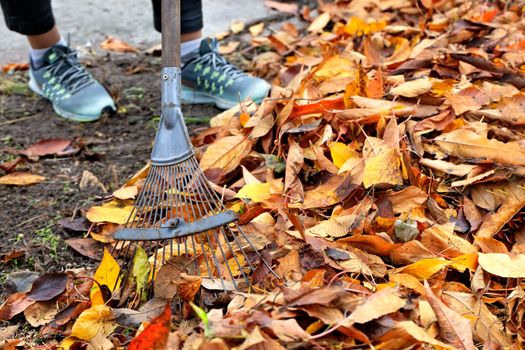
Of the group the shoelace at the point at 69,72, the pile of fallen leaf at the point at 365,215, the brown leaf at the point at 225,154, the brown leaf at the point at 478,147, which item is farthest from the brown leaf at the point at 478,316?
the shoelace at the point at 69,72

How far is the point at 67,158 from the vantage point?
2.21 meters

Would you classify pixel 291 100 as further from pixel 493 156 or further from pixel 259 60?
pixel 259 60

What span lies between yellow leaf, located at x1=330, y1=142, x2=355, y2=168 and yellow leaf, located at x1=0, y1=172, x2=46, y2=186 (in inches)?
37.6

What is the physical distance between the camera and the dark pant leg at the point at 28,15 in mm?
2330

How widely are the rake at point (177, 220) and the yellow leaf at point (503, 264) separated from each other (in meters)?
0.48

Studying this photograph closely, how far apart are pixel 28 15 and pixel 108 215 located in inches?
38.6

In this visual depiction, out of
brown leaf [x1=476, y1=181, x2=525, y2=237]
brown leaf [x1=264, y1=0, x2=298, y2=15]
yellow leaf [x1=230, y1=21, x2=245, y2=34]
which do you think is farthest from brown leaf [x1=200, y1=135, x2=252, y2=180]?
brown leaf [x1=264, y1=0, x2=298, y2=15]

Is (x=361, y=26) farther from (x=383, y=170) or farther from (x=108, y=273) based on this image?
(x=108, y=273)

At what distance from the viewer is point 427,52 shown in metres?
2.20

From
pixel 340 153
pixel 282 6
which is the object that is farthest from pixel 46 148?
pixel 282 6

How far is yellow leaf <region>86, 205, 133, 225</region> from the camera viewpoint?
1792 mm

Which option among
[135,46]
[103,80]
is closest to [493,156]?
[103,80]

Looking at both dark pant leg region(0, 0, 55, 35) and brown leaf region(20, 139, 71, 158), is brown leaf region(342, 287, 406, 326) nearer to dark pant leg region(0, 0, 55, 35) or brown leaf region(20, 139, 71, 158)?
brown leaf region(20, 139, 71, 158)

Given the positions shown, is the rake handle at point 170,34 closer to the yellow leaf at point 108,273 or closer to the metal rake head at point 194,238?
the metal rake head at point 194,238
